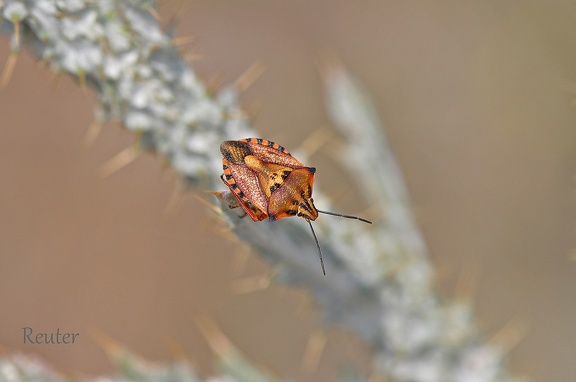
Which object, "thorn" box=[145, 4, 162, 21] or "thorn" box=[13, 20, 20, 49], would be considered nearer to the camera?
"thorn" box=[13, 20, 20, 49]

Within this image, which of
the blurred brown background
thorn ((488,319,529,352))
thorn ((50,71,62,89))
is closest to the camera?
thorn ((50,71,62,89))

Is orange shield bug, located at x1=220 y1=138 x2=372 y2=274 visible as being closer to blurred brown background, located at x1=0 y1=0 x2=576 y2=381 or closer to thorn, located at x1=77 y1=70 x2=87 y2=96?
thorn, located at x1=77 y1=70 x2=87 y2=96

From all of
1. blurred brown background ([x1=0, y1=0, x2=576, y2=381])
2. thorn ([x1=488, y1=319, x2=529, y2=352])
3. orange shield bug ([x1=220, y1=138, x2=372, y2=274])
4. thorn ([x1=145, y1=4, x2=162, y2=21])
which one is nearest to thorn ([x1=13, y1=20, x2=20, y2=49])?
thorn ([x1=145, y1=4, x2=162, y2=21])

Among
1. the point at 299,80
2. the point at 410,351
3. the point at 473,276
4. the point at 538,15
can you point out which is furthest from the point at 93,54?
the point at 538,15

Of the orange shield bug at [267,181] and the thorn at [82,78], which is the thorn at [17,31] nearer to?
the thorn at [82,78]

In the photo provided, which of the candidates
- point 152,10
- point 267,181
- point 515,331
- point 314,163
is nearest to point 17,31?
point 152,10

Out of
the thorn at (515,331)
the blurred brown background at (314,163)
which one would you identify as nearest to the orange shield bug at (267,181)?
the thorn at (515,331)

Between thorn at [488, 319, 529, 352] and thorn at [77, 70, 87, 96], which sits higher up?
thorn at [488, 319, 529, 352]
